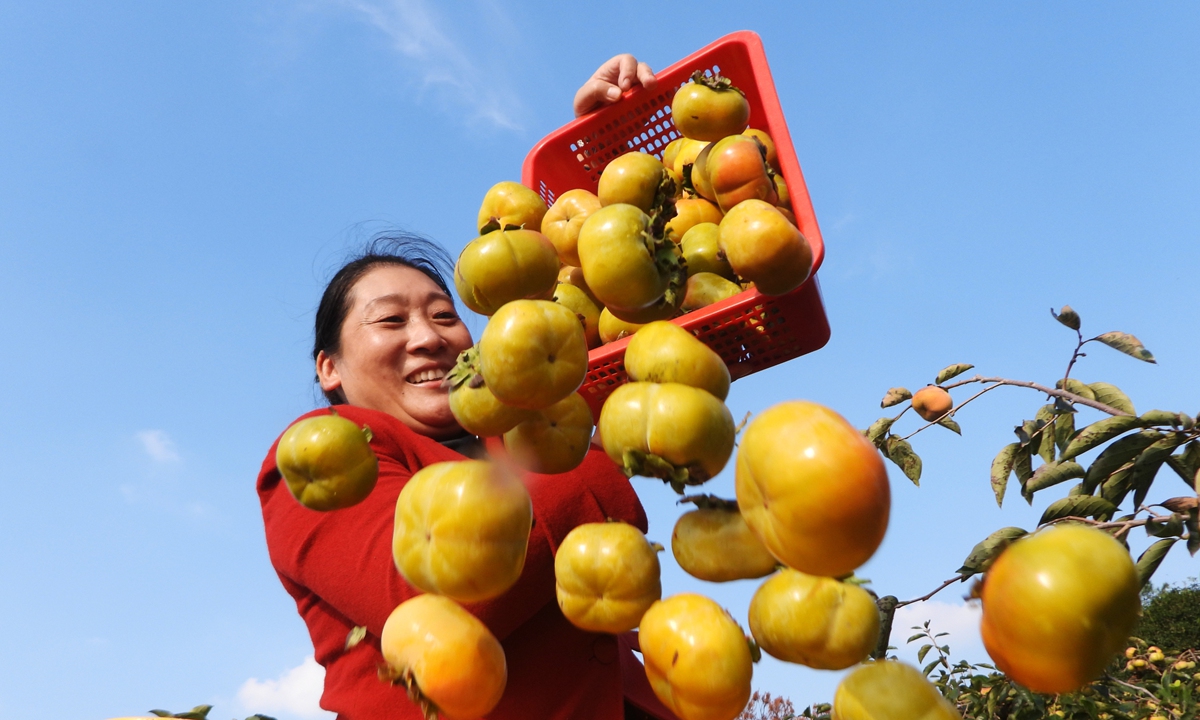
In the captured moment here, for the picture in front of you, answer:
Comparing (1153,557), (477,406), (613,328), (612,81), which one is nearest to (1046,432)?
(1153,557)

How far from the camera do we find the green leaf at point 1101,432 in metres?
2.12

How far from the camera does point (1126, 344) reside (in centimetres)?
281

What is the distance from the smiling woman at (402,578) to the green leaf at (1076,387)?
64.5 inches

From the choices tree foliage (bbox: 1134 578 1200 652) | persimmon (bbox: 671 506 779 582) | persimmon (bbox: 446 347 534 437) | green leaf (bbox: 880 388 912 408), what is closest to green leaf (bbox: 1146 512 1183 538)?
persimmon (bbox: 671 506 779 582)

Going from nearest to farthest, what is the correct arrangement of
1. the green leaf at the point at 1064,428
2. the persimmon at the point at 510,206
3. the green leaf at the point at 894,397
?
the persimmon at the point at 510,206
the green leaf at the point at 1064,428
the green leaf at the point at 894,397

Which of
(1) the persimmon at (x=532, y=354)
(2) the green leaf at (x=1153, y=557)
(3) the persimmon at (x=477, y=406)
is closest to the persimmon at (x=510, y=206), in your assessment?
(3) the persimmon at (x=477, y=406)

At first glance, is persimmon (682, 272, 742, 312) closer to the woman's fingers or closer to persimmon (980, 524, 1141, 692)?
the woman's fingers

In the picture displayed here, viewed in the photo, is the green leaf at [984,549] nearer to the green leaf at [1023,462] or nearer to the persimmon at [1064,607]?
the persimmon at [1064,607]

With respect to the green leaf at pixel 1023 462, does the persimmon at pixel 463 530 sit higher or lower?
higher

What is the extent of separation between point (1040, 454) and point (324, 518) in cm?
221

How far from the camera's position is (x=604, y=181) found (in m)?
2.02

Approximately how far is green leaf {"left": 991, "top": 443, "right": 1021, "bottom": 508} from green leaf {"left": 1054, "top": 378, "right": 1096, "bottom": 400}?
28 centimetres

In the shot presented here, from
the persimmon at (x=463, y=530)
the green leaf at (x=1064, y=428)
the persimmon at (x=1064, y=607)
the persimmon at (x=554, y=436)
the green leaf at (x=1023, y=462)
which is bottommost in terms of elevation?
the persimmon at (x=1064, y=607)

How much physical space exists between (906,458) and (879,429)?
134 mm
